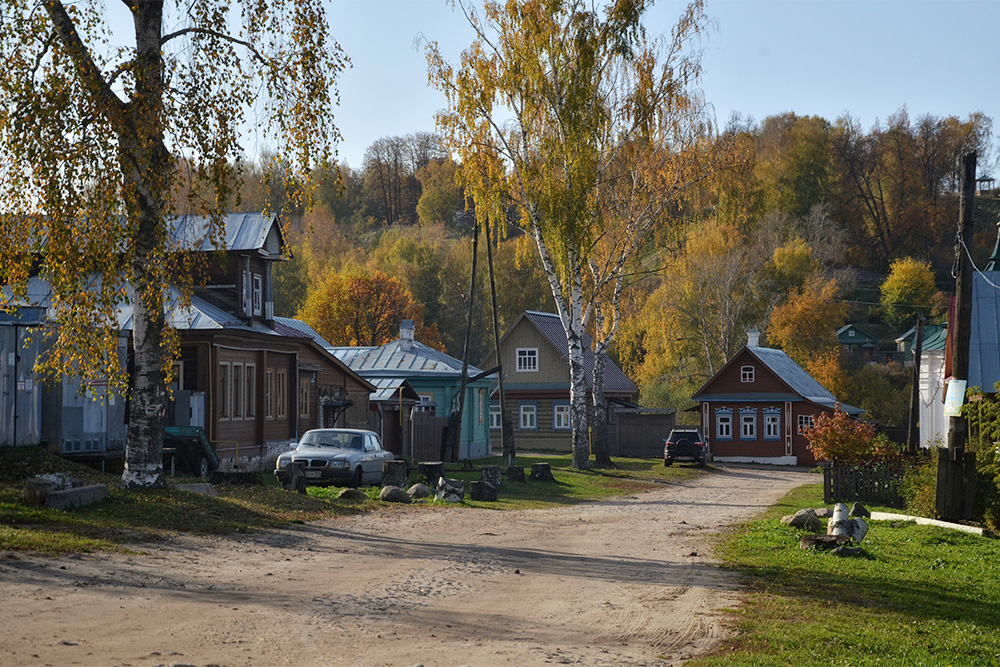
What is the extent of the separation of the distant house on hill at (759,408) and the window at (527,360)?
10067mm

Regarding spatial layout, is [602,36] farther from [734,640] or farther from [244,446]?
[734,640]

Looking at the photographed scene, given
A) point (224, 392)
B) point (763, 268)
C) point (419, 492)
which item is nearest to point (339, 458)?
point (419, 492)

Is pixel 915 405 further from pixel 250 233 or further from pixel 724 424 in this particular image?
pixel 250 233

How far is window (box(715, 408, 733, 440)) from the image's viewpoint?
53.3m

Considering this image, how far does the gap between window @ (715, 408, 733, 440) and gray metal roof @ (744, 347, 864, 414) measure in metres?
3.32

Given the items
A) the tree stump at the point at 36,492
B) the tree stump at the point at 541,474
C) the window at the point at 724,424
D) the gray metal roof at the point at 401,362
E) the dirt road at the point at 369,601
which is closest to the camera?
the dirt road at the point at 369,601

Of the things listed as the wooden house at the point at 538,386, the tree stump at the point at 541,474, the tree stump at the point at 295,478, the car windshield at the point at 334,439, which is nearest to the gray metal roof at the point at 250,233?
the car windshield at the point at 334,439

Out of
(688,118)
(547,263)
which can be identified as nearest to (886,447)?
(547,263)

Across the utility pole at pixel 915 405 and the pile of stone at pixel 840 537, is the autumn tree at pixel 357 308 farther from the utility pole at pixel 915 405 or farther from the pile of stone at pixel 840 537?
the pile of stone at pixel 840 537

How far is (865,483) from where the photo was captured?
971 inches

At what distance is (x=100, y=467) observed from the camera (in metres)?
22.7

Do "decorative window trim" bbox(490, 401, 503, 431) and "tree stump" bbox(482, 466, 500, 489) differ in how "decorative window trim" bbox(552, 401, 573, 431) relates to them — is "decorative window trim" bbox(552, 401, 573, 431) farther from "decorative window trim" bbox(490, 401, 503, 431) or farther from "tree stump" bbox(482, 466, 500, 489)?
"tree stump" bbox(482, 466, 500, 489)

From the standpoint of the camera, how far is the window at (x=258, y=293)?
32.6 meters

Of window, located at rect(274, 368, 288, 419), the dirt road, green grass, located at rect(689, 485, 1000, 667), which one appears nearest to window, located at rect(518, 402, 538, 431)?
window, located at rect(274, 368, 288, 419)
